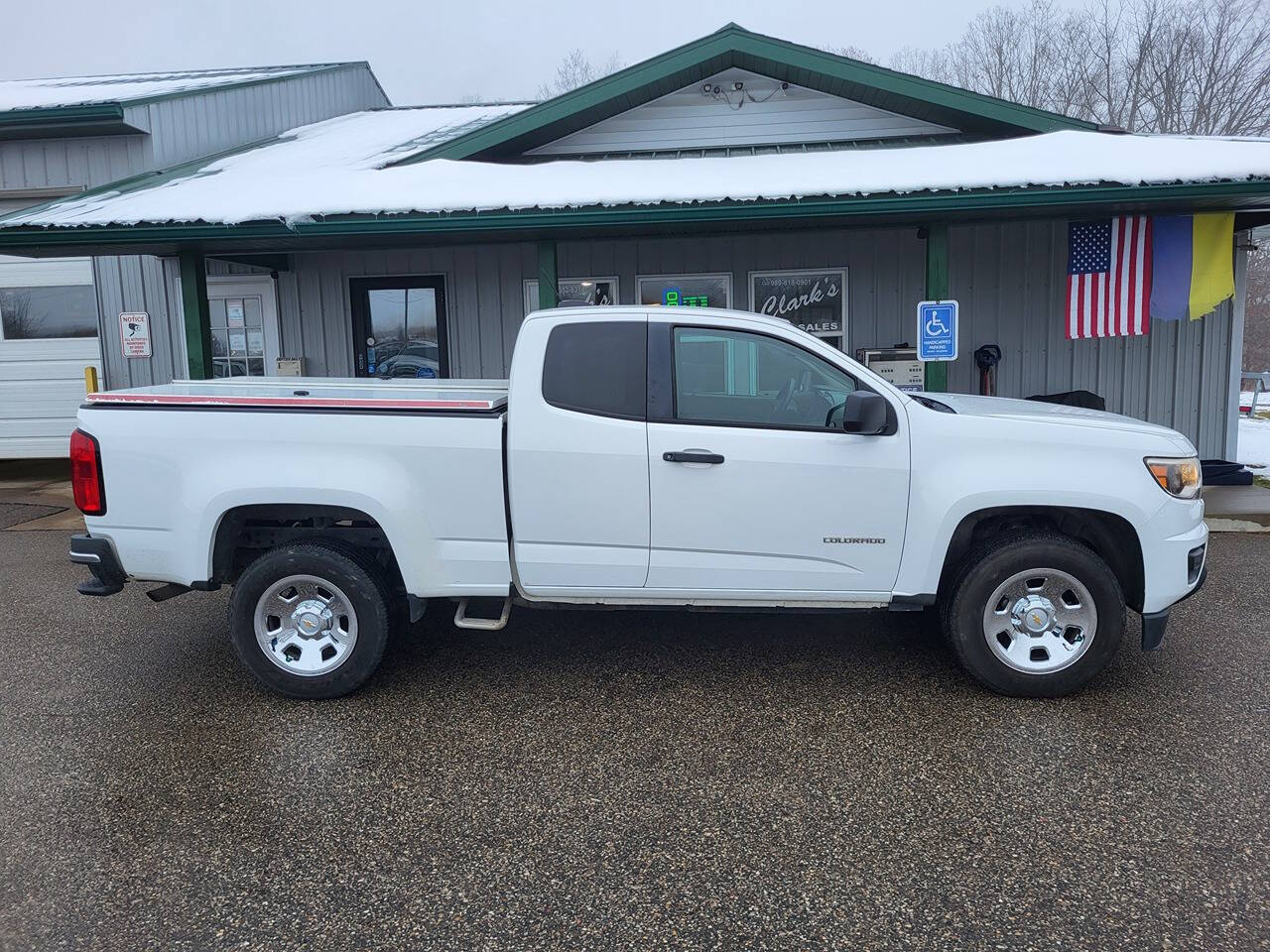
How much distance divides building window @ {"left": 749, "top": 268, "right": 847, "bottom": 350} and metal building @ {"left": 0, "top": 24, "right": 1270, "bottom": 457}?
2cm

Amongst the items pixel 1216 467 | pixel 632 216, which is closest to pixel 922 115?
pixel 632 216

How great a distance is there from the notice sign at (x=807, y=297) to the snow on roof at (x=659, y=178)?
1756 mm

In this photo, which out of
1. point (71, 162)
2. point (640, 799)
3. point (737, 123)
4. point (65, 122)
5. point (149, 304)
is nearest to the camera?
point (640, 799)

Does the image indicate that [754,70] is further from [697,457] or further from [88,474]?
[88,474]

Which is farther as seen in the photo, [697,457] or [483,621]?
[483,621]

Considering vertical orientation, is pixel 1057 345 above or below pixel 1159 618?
above

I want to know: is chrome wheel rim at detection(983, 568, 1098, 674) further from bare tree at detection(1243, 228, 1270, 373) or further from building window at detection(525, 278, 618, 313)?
bare tree at detection(1243, 228, 1270, 373)

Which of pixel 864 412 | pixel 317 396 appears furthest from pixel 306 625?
pixel 864 412

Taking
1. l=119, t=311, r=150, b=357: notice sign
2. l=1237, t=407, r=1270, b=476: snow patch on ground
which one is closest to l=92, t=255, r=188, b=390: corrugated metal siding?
l=119, t=311, r=150, b=357: notice sign

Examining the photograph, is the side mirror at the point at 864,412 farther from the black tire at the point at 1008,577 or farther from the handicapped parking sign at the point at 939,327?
the handicapped parking sign at the point at 939,327

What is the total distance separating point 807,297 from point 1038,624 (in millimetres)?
6790

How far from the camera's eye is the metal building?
814 centimetres

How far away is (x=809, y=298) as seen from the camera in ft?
35.8

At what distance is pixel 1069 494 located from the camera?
4.59 metres
